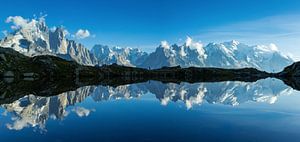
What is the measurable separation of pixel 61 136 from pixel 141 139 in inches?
433

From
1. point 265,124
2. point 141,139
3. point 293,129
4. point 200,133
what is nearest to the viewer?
point 141,139

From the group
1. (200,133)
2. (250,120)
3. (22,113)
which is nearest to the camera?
(200,133)

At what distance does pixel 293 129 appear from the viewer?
169 feet

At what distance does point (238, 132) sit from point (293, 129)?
10.5 m

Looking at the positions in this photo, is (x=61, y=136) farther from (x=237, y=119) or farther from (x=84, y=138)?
(x=237, y=119)

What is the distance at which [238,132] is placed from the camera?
47719 millimetres

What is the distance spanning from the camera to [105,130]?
48.9 metres

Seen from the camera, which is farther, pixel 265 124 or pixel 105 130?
pixel 265 124

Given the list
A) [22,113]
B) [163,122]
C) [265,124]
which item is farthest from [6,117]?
[265,124]

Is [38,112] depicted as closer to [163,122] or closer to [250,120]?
[163,122]

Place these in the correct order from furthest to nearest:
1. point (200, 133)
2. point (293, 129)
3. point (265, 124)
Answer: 1. point (265, 124)
2. point (293, 129)
3. point (200, 133)

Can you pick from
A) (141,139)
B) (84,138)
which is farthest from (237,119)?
(84,138)

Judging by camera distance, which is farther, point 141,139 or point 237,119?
point 237,119

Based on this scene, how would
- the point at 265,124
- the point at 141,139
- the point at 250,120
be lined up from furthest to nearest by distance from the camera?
the point at 250,120
the point at 265,124
the point at 141,139
